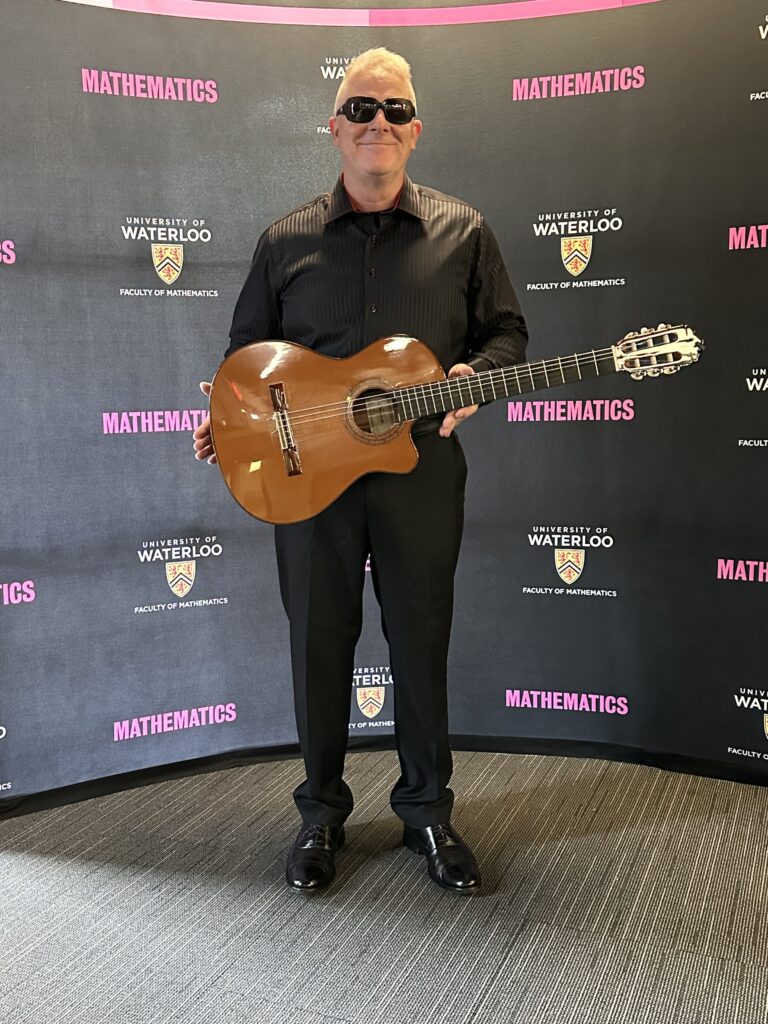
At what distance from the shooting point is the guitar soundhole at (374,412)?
6.66ft

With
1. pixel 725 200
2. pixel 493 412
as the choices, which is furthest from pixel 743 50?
pixel 493 412

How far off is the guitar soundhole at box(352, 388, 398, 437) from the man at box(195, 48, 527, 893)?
3.0 inches

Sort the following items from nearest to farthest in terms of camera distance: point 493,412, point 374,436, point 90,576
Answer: point 374,436 < point 90,576 < point 493,412

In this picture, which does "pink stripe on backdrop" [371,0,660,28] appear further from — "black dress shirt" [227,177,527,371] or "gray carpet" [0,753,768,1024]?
"gray carpet" [0,753,768,1024]

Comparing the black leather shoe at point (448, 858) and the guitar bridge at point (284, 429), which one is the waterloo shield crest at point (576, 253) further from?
the black leather shoe at point (448, 858)

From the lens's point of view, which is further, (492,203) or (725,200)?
(492,203)

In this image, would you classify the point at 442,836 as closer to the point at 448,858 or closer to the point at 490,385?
the point at 448,858

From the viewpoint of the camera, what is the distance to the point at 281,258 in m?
2.19

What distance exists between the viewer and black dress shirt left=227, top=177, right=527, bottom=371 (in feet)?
6.89

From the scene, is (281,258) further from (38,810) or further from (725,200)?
(38,810)

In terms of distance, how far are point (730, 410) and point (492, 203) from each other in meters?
0.95

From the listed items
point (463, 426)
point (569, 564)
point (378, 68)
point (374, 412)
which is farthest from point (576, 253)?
point (374, 412)

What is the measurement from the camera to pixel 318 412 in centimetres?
207

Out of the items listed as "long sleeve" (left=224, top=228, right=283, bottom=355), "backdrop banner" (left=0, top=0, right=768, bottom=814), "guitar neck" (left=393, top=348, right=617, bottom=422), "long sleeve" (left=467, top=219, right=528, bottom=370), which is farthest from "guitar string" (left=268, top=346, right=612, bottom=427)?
"backdrop banner" (left=0, top=0, right=768, bottom=814)
